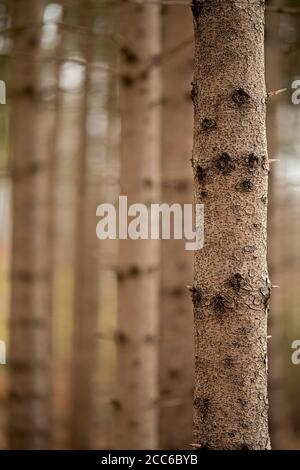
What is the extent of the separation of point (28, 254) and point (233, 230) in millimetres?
2514

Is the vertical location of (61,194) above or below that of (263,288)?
above

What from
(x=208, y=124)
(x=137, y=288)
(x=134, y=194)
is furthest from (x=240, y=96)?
(x=137, y=288)

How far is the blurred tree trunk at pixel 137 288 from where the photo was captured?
2.86 meters

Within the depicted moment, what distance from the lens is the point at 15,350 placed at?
12.3ft

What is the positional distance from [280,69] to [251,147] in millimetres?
3462

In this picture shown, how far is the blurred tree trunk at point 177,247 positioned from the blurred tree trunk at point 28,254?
84 cm

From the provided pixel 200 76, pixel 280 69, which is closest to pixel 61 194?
pixel 280 69

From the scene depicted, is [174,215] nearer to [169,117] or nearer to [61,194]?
[169,117]

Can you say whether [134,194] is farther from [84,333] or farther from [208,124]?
[84,333]

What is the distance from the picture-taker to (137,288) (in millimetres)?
2871

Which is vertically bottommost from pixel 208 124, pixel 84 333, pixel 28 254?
pixel 208 124

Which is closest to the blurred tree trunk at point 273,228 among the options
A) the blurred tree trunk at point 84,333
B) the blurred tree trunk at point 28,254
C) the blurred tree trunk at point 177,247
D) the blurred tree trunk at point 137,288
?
the blurred tree trunk at point 177,247

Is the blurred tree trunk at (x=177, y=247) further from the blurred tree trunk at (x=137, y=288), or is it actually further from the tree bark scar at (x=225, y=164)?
the tree bark scar at (x=225, y=164)

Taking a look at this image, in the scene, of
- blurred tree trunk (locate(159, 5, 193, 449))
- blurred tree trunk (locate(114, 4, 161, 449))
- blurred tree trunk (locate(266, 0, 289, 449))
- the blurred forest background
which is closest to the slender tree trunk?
the blurred forest background
